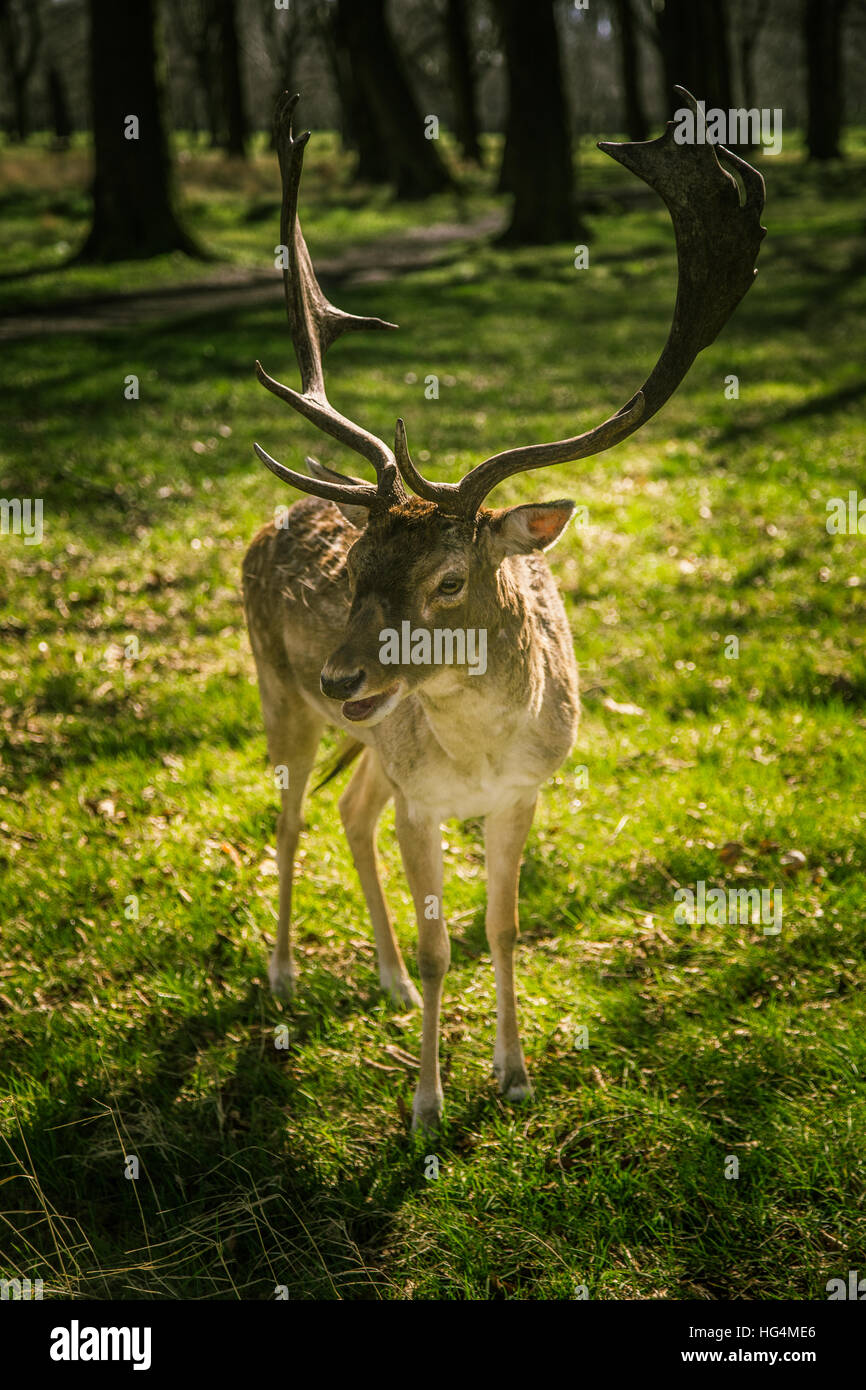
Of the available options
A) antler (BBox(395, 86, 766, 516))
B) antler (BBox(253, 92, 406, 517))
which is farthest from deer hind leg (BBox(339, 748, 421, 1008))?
antler (BBox(395, 86, 766, 516))

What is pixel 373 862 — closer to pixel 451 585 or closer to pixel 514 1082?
pixel 514 1082

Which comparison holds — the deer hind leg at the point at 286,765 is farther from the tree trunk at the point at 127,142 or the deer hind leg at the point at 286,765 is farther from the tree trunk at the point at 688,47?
the tree trunk at the point at 688,47

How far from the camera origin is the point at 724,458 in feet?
32.5

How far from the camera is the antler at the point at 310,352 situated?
3312mm

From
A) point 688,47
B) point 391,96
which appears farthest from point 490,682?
point 391,96

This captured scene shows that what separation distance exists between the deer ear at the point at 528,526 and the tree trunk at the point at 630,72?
112 ft

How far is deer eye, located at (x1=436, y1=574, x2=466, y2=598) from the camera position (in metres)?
3.27

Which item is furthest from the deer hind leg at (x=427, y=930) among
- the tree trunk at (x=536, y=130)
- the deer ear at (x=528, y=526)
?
the tree trunk at (x=536, y=130)

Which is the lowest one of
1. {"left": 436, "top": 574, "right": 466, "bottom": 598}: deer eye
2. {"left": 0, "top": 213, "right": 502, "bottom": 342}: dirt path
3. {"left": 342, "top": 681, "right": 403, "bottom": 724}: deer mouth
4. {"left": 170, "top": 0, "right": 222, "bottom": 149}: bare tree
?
{"left": 342, "top": 681, "right": 403, "bottom": 724}: deer mouth

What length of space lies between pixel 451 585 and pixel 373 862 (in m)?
1.77

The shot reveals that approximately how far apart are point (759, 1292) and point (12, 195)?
27.3 meters

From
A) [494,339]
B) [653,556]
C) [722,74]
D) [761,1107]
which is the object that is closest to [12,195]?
[494,339]

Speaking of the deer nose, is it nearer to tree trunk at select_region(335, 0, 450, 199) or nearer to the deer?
the deer

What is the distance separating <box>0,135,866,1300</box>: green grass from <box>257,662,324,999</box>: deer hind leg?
0.13 metres
